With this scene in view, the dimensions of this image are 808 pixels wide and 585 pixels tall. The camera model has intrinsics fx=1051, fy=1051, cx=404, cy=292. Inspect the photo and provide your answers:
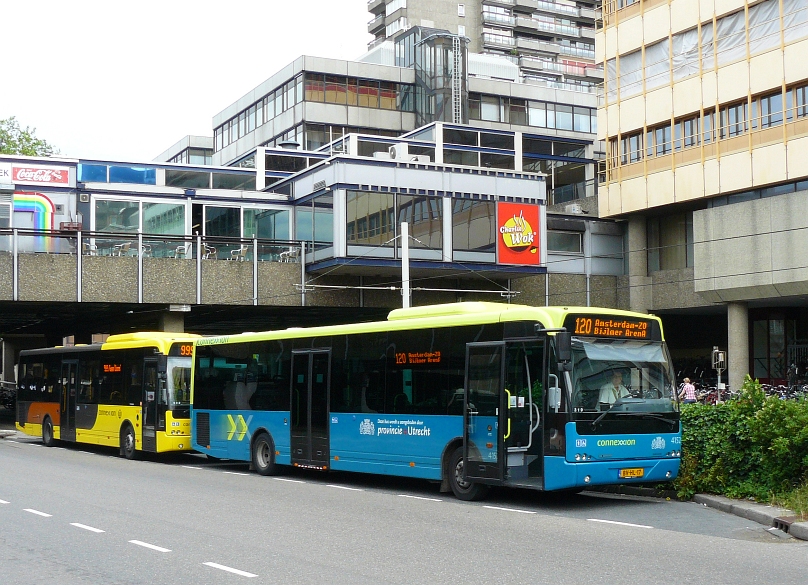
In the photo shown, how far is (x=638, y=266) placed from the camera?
1827 inches

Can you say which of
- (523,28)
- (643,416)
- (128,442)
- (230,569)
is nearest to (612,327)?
(643,416)

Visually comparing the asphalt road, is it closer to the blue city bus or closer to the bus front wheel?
the bus front wheel

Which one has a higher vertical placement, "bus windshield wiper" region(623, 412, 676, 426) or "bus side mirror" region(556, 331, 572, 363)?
"bus side mirror" region(556, 331, 572, 363)

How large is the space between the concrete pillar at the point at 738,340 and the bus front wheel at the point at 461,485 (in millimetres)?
25558

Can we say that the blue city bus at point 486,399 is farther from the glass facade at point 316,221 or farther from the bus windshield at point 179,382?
the glass facade at point 316,221

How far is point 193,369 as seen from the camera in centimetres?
2473

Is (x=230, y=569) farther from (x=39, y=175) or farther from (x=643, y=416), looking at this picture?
(x=39, y=175)

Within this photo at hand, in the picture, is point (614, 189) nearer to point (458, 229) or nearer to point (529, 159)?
point (458, 229)

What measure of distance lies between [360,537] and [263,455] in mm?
9997

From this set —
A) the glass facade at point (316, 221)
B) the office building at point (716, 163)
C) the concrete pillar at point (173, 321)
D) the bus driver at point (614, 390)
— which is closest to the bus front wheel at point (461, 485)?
the bus driver at point (614, 390)

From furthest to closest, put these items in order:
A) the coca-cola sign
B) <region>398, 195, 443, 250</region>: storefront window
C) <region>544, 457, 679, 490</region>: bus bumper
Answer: the coca-cola sign
<region>398, 195, 443, 250</region>: storefront window
<region>544, 457, 679, 490</region>: bus bumper

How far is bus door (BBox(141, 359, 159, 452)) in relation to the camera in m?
25.5

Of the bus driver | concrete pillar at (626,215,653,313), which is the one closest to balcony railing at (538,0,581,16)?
concrete pillar at (626,215,653,313)

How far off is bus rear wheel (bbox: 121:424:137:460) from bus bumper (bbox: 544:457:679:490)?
14472mm
